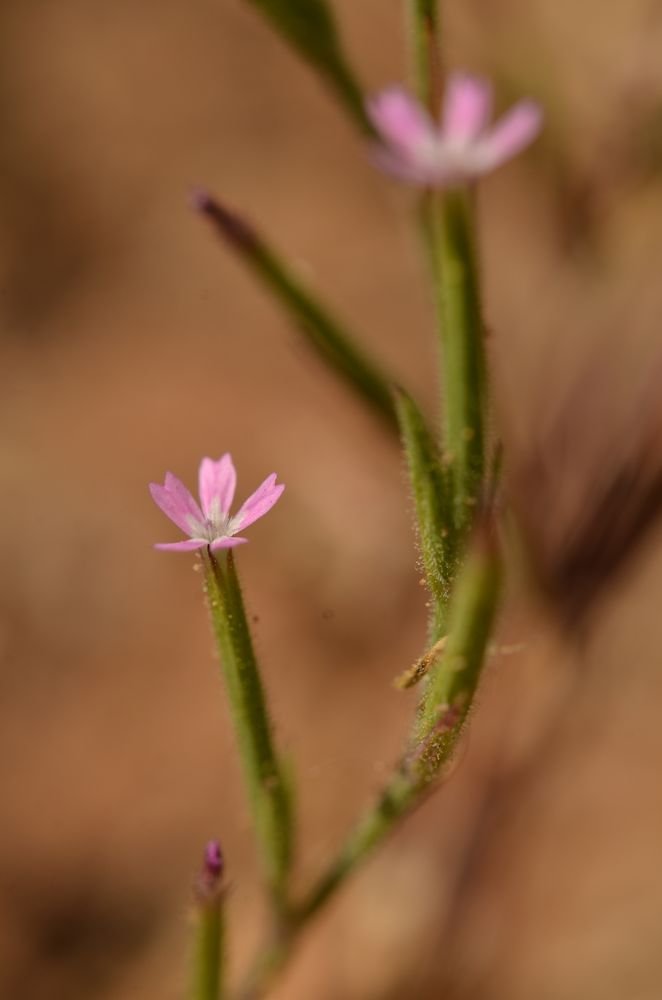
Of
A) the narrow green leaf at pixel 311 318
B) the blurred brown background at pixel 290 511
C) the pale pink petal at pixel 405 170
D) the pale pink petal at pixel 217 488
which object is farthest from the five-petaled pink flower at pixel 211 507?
the blurred brown background at pixel 290 511

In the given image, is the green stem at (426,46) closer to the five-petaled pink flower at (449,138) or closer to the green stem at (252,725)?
the five-petaled pink flower at (449,138)

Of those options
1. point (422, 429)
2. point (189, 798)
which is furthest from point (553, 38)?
point (422, 429)

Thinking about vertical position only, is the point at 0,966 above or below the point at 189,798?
below

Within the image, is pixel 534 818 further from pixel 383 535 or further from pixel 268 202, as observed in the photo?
pixel 268 202

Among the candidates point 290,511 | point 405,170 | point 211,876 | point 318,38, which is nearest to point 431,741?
point 211,876

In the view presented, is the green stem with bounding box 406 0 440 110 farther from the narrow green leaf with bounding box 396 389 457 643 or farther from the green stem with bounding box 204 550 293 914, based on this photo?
the green stem with bounding box 204 550 293 914

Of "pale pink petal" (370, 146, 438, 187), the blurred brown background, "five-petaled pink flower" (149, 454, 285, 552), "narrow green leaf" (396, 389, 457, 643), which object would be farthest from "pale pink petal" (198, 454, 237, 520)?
the blurred brown background
